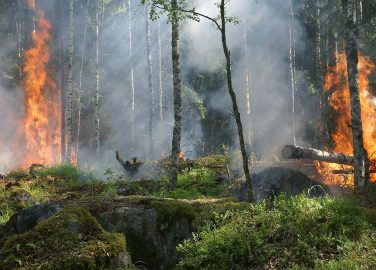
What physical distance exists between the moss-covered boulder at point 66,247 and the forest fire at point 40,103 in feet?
75.7

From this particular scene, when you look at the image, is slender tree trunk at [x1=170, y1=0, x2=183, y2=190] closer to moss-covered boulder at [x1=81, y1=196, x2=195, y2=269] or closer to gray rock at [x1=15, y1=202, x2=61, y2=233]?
moss-covered boulder at [x1=81, y1=196, x2=195, y2=269]

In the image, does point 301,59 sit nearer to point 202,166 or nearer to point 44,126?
point 202,166

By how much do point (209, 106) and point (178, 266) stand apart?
26145 mm

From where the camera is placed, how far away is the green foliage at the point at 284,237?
18.2ft

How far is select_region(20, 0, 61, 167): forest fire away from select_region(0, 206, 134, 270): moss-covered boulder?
75.7 feet

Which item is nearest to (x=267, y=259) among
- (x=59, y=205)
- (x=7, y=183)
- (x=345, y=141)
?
(x=59, y=205)

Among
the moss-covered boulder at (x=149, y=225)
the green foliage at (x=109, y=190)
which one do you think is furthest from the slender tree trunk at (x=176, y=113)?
the moss-covered boulder at (x=149, y=225)

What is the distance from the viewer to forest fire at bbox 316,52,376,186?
14.5 m

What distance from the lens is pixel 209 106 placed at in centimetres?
3153

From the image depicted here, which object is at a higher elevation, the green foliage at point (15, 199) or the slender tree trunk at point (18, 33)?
the slender tree trunk at point (18, 33)

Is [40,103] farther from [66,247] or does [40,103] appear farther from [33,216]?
[66,247]

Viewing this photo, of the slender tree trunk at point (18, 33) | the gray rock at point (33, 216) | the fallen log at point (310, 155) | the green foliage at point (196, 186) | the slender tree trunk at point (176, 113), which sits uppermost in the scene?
the slender tree trunk at point (18, 33)

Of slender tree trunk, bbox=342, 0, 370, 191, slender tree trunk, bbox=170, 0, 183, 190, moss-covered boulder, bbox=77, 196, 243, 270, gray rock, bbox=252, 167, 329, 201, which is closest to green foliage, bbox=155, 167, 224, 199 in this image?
slender tree trunk, bbox=170, 0, 183, 190

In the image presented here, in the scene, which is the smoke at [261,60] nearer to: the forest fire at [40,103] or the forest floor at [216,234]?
the forest fire at [40,103]
